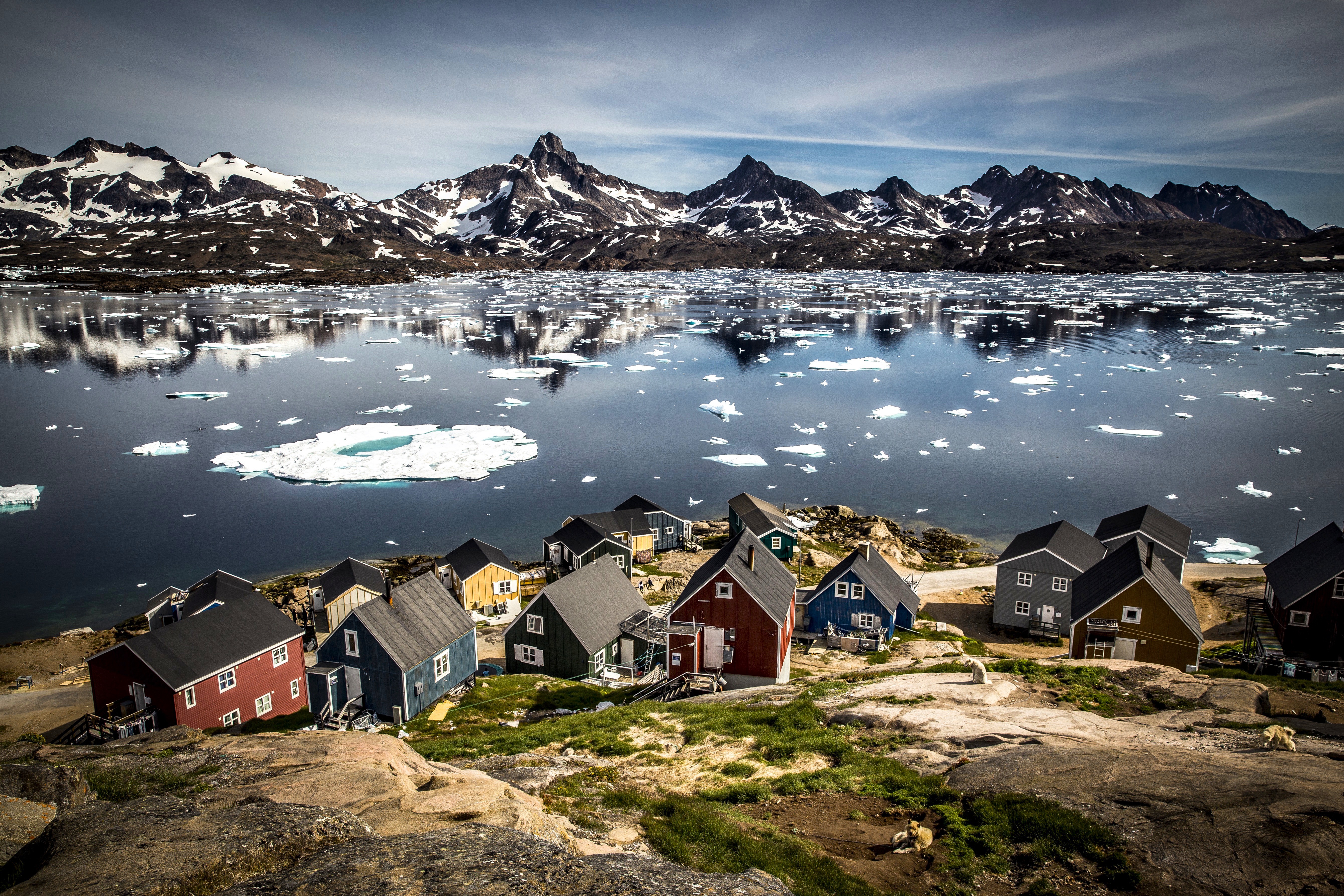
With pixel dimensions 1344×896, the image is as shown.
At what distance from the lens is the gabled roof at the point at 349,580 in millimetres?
28656

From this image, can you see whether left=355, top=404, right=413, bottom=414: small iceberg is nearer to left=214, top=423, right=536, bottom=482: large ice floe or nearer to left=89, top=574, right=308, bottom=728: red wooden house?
left=214, top=423, right=536, bottom=482: large ice floe

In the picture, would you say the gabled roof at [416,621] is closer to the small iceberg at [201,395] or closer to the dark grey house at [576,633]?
the dark grey house at [576,633]

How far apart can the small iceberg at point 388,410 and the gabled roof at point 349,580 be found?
32945 millimetres

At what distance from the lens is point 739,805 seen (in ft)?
39.8

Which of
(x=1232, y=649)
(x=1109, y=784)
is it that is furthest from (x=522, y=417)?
(x=1109, y=784)

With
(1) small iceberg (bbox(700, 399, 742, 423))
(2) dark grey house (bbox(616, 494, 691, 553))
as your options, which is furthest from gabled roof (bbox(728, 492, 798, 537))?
(1) small iceberg (bbox(700, 399, 742, 423))

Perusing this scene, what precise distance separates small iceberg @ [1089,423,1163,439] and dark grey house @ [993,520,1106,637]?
99.1 feet

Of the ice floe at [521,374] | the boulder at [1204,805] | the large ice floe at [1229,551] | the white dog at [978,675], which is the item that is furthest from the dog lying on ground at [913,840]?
the ice floe at [521,374]

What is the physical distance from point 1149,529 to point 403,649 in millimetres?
30795

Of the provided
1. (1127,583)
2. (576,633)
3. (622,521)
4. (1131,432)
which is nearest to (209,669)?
(576,633)

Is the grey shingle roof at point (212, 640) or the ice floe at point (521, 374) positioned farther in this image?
the ice floe at point (521, 374)

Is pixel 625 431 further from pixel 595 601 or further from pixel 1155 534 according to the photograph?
pixel 1155 534

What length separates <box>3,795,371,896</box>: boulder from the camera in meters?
6.88

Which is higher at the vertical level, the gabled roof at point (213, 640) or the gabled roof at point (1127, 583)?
the gabled roof at point (1127, 583)
